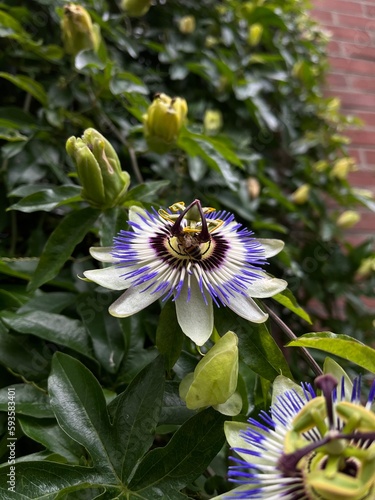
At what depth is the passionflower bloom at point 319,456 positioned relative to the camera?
396 millimetres

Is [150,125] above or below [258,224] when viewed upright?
above

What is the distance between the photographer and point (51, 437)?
66cm

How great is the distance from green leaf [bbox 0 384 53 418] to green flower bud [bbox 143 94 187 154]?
57cm

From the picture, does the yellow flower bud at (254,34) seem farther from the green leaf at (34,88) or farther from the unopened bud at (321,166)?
the green leaf at (34,88)

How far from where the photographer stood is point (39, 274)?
79 cm

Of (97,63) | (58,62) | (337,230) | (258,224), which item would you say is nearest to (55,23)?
(58,62)

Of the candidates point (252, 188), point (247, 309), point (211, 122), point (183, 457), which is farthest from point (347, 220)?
point (183, 457)

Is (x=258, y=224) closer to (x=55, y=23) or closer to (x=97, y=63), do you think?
(x=97, y=63)

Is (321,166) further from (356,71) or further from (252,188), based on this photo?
(356,71)

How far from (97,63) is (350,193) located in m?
1.21

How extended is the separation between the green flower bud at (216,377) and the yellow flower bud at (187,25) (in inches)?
54.5

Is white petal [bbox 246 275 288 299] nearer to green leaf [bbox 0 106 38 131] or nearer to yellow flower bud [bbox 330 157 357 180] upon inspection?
green leaf [bbox 0 106 38 131]

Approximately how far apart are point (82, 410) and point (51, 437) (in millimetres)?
97

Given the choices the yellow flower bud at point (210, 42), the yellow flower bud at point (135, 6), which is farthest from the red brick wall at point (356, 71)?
the yellow flower bud at point (135, 6)
